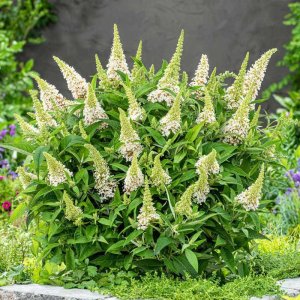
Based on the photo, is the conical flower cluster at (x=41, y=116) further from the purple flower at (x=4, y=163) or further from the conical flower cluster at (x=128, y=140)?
the purple flower at (x=4, y=163)

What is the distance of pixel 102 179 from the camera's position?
13.1 ft

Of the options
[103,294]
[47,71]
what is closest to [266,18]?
[47,71]

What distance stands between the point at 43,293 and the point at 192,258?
72 cm

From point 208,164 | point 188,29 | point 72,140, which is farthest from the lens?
point 188,29

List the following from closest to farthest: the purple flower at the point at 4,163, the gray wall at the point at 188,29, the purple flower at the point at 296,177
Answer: the purple flower at the point at 296,177 < the purple flower at the point at 4,163 < the gray wall at the point at 188,29

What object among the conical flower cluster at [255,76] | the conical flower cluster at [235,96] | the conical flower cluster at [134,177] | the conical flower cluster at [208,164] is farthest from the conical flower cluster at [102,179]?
the conical flower cluster at [255,76]

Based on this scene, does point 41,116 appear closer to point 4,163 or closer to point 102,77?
point 102,77

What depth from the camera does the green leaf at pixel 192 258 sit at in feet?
12.3

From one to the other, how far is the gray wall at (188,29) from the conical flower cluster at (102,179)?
5.19 m

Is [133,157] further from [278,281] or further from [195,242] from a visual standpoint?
[278,281]

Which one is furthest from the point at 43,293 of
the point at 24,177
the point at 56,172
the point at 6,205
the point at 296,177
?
the point at 296,177

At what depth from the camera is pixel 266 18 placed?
29.7 feet

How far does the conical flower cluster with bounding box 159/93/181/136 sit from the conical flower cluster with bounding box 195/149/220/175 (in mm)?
203

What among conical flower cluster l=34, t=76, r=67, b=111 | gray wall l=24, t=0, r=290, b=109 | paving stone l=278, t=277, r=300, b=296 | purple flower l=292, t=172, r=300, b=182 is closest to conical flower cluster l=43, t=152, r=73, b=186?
conical flower cluster l=34, t=76, r=67, b=111
